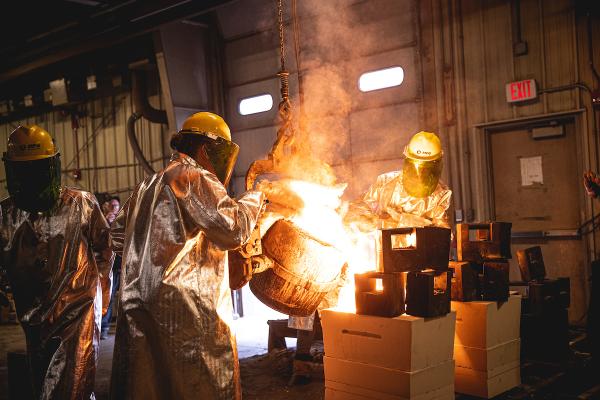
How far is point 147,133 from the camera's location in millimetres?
9508

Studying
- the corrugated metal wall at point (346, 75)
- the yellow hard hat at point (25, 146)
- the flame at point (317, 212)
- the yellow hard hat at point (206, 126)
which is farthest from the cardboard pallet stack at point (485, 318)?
the corrugated metal wall at point (346, 75)

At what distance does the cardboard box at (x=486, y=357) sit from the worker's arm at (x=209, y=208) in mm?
1687

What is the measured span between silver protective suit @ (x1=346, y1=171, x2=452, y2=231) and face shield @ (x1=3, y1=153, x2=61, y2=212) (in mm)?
2315

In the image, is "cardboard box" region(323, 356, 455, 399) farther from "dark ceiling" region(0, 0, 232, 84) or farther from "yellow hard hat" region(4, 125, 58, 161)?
"dark ceiling" region(0, 0, 232, 84)

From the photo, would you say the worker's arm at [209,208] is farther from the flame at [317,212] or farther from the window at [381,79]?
the window at [381,79]

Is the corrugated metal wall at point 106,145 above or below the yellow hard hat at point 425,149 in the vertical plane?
above

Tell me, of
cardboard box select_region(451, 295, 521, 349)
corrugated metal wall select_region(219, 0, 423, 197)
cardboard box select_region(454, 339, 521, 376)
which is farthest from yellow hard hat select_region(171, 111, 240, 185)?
corrugated metal wall select_region(219, 0, 423, 197)

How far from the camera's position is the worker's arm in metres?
2.78

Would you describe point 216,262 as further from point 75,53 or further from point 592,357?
point 75,53

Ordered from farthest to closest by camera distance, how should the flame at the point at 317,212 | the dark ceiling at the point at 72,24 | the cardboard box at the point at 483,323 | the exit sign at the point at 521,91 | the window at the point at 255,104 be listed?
the window at the point at 255,104
the dark ceiling at the point at 72,24
the exit sign at the point at 521,91
the flame at the point at 317,212
the cardboard box at the point at 483,323

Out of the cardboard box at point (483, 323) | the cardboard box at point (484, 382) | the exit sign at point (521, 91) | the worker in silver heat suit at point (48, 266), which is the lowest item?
the cardboard box at point (484, 382)

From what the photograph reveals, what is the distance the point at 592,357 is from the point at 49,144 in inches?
163

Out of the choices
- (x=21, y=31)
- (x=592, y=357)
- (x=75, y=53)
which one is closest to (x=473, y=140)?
(x=592, y=357)

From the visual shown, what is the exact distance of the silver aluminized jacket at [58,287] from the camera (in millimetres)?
3250
